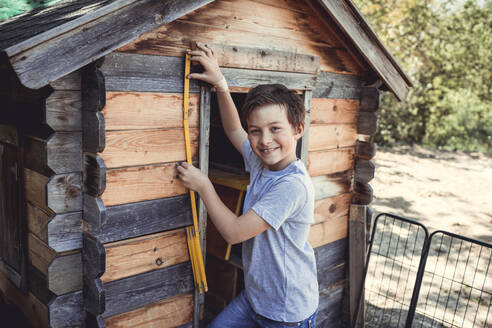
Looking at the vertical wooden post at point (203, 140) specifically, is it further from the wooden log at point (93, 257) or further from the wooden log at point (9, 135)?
the wooden log at point (9, 135)

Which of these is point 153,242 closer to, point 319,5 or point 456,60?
point 319,5

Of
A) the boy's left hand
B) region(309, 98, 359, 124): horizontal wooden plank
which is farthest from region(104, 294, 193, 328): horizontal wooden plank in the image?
region(309, 98, 359, 124): horizontal wooden plank

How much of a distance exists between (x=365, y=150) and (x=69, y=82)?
9.76 feet

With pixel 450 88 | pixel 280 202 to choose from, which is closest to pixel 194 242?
pixel 280 202

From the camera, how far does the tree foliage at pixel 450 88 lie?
1794cm

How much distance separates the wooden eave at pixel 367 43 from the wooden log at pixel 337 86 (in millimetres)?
253

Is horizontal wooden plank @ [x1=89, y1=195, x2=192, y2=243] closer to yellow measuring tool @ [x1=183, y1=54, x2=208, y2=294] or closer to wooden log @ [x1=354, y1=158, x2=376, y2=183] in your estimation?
yellow measuring tool @ [x1=183, y1=54, x2=208, y2=294]

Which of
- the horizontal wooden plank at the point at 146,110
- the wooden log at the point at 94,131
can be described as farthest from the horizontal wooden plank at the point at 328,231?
the wooden log at the point at 94,131

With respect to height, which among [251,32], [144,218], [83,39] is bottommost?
[144,218]

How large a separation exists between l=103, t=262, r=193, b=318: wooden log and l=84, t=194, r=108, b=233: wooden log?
46 centimetres

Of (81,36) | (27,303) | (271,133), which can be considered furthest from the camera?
(27,303)

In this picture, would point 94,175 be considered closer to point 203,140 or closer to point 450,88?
point 203,140

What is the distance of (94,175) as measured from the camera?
252 cm

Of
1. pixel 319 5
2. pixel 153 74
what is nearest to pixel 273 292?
pixel 153 74
